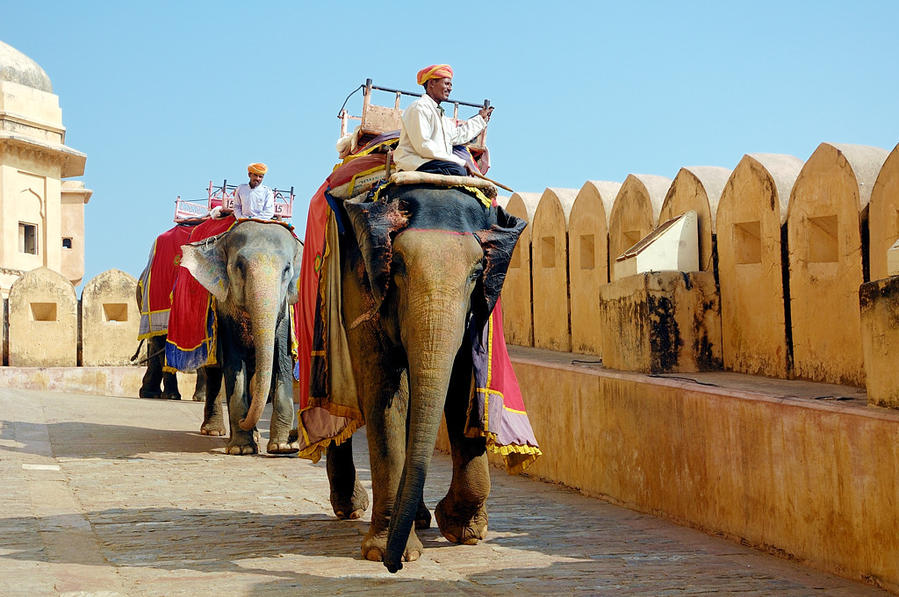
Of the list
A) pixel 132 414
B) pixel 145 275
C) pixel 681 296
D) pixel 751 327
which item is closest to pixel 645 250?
pixel 681 296

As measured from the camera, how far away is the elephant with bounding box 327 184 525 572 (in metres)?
4.43

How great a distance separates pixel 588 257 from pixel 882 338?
4533 mm

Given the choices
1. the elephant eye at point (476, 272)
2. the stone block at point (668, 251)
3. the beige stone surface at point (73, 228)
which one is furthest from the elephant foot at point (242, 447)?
the beige stone surface at point (73, 228)

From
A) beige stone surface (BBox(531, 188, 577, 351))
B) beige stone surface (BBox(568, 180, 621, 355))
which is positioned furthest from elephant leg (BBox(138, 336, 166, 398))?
beige stone surface (BBox(568, 180, 621, 355))

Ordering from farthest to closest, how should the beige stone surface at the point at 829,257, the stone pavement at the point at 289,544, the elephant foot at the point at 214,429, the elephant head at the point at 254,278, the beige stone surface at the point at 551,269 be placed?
the elephant foot at the point at 214,429, the beige stone surface at the point at 551,269, the elephant head at the point at 254,278, the beige stone surface at the point at 829,257, the stone pavement at the point at 289,544

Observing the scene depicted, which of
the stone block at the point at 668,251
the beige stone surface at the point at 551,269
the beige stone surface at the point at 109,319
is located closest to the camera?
the stone block at the point at 668,251

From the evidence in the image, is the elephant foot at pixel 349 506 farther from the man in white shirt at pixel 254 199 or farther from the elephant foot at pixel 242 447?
the man in white shirt at pixel 254 199

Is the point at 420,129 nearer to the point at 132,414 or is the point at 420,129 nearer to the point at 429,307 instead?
the point at 429,307

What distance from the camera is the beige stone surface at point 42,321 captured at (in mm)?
16391

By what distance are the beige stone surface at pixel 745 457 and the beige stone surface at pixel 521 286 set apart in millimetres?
2620

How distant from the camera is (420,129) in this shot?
4.98 metres

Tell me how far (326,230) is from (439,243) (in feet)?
3.23

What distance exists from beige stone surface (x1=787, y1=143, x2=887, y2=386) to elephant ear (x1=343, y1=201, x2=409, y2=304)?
2.59 meters

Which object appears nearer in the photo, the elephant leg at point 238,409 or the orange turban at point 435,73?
the orange turban at point 435,73
